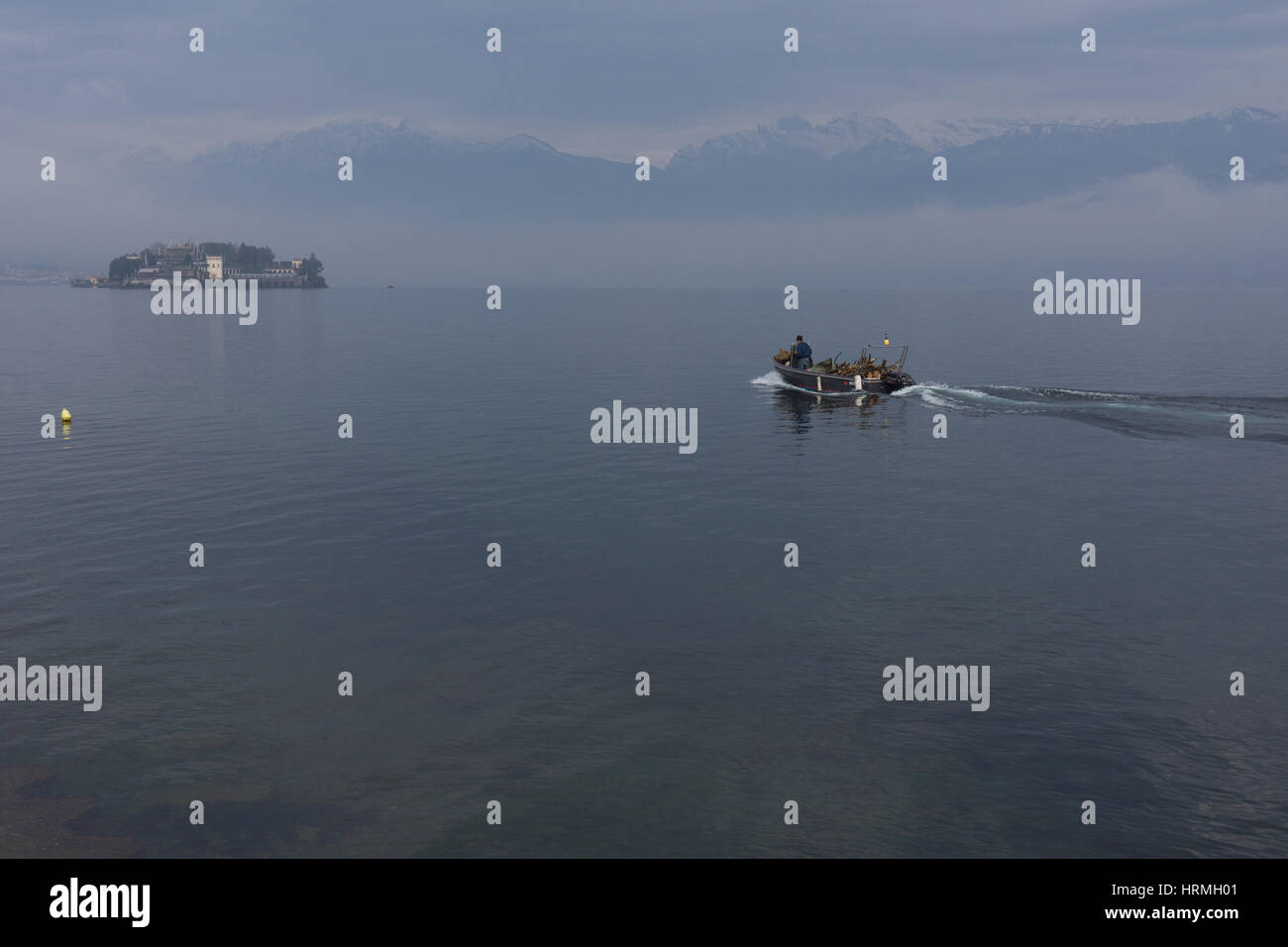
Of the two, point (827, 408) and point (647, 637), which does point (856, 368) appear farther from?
point (647, 637)

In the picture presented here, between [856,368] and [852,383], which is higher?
[856,368]

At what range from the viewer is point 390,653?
122 ft

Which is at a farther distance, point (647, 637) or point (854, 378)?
point (854, 378)

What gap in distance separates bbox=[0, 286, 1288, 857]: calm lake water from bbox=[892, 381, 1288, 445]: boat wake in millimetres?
1258

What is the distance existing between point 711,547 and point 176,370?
101 metres

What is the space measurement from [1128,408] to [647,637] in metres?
68.4

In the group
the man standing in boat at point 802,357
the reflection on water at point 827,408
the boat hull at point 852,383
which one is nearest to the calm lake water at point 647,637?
the reflection on water at point 827,408

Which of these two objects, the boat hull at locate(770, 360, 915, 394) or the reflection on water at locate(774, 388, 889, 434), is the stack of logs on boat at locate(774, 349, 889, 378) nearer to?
the boat hull at locate(770, 360, 915, 394)

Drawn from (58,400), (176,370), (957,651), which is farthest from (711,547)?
(176,370)

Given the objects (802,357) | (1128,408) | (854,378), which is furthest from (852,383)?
(1128,408)

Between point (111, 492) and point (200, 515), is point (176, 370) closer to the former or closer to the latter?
point (111, 492)

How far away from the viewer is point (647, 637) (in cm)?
3897

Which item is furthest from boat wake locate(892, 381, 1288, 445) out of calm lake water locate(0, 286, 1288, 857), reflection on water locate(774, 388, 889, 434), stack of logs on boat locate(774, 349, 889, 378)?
reflection on water locate(774, 388, 889, 434)
